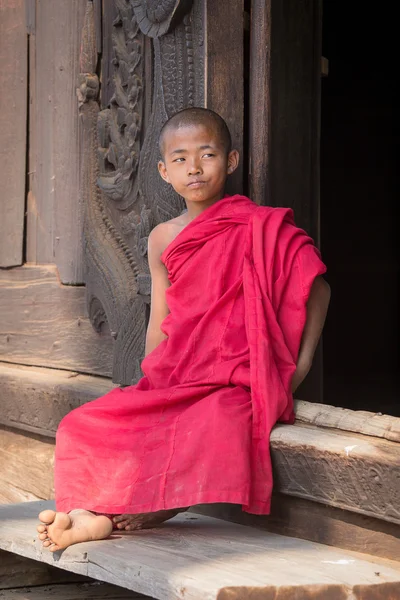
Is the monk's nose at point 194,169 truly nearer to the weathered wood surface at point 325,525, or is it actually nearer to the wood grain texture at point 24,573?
the weathered wood surface at point 325,525

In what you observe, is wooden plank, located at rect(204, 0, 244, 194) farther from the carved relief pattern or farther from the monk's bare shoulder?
the monk's bare shoulder

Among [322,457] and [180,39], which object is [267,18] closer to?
[180,39]

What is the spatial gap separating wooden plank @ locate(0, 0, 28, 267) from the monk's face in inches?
57.2

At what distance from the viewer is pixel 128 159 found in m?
3.50

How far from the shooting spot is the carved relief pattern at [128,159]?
3250 millimetres

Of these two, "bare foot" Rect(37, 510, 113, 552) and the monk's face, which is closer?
"bare foot" Rect(37, 510, 113, 552)

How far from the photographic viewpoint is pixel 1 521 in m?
2.89

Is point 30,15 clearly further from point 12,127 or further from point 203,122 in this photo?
point 203,122

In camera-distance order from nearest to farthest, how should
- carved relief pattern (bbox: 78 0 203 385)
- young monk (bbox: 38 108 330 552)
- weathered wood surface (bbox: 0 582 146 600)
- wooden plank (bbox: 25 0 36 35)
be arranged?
young monk (bbox: 38 108 330 552), weathered wood surface (bbox: 0 582 146 600), carved relief pattern (bbox: 78 0 203 385), wooden plank (bbox: 25 0 36 35)

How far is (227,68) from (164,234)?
54cm

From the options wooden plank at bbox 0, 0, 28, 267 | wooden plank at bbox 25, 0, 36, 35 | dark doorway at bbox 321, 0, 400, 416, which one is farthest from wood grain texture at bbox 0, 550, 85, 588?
dark doorway at bbox 321, 0, 400, 416

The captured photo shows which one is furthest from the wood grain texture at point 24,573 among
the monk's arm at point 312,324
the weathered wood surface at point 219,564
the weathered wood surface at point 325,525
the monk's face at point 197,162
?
the monk's face at point 197,162

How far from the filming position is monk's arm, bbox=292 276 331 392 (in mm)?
2764

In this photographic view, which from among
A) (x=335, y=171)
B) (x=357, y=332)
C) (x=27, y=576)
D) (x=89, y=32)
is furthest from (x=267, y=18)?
(x=357, y=332)
